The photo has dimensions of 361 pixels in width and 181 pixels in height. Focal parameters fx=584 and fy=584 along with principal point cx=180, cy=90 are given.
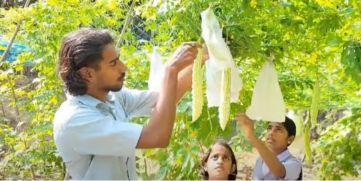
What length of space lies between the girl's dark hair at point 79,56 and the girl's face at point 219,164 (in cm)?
115

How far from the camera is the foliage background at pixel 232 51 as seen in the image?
6.75ft

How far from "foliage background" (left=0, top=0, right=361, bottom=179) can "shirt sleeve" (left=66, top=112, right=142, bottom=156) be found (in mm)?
553

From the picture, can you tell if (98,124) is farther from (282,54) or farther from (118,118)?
(282,54)

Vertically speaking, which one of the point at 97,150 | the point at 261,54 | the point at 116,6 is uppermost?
the point at 116,6

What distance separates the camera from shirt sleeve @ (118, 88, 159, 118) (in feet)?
6.46

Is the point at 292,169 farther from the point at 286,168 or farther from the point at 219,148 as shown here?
the point at 219,148

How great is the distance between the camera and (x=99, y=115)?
1.62 m

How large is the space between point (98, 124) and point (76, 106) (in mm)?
94

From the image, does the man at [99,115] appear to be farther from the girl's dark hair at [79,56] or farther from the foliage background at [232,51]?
the foliage background at [232,51]

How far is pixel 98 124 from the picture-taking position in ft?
5.24

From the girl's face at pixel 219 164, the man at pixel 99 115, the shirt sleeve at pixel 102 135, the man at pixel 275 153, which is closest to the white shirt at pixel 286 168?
the man at pixel 275 153

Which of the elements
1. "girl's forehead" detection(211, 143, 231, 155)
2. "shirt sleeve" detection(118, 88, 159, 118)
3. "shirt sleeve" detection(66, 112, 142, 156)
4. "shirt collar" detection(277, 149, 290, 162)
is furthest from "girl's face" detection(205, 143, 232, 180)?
"shirt sleeve" detection(66, 112, 142, 156)

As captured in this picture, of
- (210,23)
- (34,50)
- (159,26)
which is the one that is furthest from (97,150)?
(34,50)

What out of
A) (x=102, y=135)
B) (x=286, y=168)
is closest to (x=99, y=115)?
(x=102, y=135)
